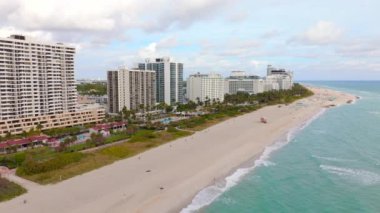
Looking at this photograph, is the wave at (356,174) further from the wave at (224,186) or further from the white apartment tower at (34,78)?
the white apartment tower at (34,78)

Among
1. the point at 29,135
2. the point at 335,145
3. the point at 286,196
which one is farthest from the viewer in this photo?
the point at 29,135

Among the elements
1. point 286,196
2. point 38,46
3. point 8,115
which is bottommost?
point 286,196

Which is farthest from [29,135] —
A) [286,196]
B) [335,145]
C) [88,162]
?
[335,145]

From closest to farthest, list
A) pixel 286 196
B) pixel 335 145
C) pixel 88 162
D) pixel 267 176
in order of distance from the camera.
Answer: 1. pixel 286 196
2. pixel 267 176
3. pixel 88 162
4. pixel 335 145

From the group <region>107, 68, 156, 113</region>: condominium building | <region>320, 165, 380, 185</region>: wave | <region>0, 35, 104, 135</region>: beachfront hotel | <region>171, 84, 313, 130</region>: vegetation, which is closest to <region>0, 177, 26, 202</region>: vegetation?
<region>0, 35, 104, 135</region>: beachfront hotel

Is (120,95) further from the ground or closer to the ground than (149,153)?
further from the ground

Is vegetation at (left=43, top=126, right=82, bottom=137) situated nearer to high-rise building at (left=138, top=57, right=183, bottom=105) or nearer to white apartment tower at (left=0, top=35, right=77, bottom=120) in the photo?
white apartment tower at (left=0, top=35, right=77, bottom=120)

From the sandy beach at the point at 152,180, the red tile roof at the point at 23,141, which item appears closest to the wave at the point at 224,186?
the sandy beach at the point at 152,180

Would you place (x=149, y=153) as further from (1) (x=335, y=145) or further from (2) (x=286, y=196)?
(1) (x=335, y=145)
